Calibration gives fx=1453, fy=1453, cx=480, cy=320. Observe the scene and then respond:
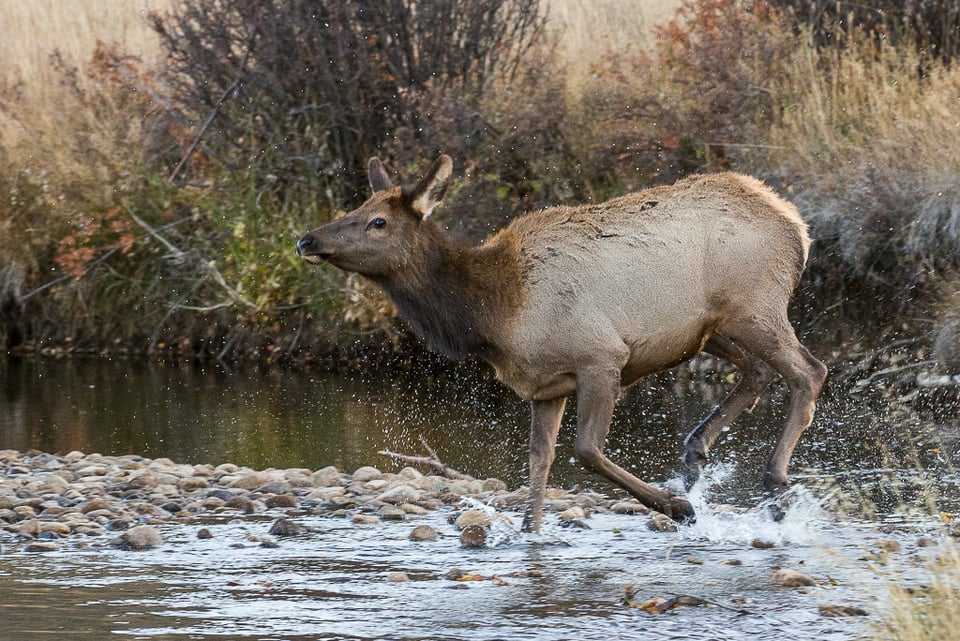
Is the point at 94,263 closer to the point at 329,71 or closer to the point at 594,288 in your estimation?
the point at 329,71

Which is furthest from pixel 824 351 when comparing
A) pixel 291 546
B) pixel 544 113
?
pixel 291 546

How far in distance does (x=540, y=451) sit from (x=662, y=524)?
0.74m

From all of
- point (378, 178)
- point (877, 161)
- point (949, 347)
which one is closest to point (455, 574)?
point (378, 178)

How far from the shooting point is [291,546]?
23.8 feet

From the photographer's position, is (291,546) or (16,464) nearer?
(291,546)

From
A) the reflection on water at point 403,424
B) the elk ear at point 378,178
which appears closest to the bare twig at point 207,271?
the reflection on water at point 403,424

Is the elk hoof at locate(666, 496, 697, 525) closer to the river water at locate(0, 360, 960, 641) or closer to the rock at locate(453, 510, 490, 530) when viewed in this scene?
the river water at locate(0, 360, 960, 641)

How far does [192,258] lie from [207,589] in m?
9.14

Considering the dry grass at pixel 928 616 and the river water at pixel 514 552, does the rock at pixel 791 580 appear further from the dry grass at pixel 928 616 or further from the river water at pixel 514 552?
the dry grass at pixel 928 616

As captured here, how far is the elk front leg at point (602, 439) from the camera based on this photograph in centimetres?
722

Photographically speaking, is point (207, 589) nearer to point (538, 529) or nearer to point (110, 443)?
point (538, 529)

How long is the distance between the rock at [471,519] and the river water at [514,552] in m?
0.11

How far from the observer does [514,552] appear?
23.2 ft

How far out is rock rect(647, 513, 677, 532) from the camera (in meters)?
7.50
